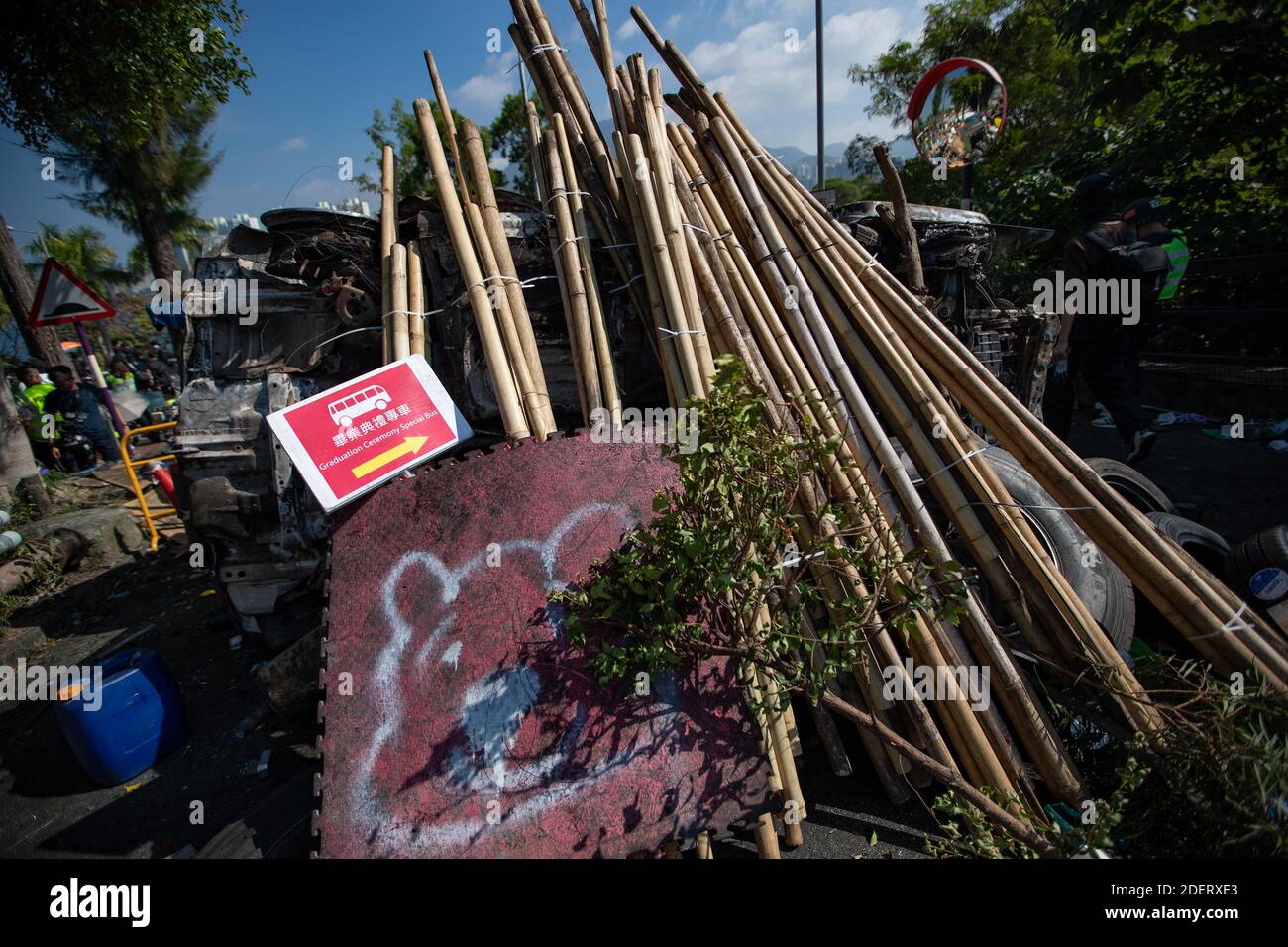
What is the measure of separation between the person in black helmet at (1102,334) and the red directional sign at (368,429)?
4770 millimetres

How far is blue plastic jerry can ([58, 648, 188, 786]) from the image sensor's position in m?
3.20

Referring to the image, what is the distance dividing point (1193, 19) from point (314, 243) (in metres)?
9.36

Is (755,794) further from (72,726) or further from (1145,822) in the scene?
(72,726)

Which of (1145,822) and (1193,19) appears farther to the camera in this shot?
(1193,19)

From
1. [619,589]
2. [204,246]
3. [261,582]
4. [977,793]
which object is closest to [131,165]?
[204,246]

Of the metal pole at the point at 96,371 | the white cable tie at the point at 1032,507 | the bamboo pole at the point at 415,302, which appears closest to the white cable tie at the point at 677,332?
the bamboo pole at the point at 415,302

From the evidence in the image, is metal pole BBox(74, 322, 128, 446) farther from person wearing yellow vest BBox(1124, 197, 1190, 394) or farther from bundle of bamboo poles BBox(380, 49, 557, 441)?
person wearing yellow vest BBox(1124, 197, 1190, 394)

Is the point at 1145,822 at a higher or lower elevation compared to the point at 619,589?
lower

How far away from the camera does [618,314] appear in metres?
3.88

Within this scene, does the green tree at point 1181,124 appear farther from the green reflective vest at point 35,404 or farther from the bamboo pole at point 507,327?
the green reflective vest at point 35,404

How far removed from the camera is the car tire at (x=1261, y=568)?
3.07 meters

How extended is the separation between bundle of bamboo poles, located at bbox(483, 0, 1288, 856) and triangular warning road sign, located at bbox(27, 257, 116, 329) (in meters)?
4.51

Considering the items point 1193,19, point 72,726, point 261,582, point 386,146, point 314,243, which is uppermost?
point 1193,19

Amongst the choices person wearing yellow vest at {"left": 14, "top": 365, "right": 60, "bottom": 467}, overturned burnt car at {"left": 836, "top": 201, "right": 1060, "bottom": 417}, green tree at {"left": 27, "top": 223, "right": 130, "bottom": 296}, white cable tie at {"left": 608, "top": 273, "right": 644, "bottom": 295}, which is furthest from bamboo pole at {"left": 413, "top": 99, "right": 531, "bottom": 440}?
green tree at {"left": 27, "top": 223, "right": 130, "bottom": 296}
